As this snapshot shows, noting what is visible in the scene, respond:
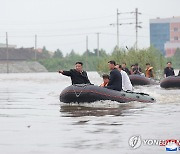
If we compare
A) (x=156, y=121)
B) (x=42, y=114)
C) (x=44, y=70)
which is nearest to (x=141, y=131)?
(x=156, y=121)

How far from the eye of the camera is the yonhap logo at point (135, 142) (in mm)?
9750

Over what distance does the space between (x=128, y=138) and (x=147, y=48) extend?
41645 mm

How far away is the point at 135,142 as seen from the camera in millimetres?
10086

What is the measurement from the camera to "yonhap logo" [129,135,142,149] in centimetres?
975

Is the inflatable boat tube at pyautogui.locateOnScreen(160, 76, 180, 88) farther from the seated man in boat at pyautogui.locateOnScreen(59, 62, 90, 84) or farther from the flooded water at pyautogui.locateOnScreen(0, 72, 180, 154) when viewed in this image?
the flooded water at pyautogui.locateOnScreen(0, 72, 180, 154)

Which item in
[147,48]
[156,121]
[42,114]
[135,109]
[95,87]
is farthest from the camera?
[147,48]

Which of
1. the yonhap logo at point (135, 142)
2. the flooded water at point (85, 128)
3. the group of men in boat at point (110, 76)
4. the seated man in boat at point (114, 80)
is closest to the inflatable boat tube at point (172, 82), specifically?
the group of men in boat at point (110, 76)

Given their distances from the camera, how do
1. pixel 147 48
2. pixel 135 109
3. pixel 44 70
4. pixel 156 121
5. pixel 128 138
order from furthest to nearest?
pixel 44 70, pixel 147 48, pixel 135 109, pixel 156 121, pixel 128 138

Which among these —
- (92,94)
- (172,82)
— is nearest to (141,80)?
(172,82)

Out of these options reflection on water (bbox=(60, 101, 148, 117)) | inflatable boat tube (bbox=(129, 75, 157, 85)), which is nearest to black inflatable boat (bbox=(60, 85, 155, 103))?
reflection on water (bbox=(60, 101, 148, 117))

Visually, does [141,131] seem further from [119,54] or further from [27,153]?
[119,54]

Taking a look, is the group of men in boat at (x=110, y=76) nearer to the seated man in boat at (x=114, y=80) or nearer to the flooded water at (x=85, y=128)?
the seated man in boat at (x=114, y=80)

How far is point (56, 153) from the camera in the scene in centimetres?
923

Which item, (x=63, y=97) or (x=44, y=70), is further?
(x=44, y=70)
